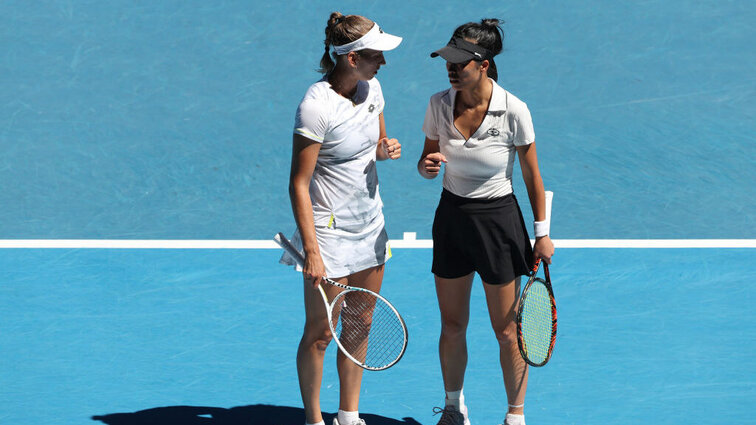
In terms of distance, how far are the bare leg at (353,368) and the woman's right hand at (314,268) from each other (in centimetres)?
29

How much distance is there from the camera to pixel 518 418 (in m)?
4.61

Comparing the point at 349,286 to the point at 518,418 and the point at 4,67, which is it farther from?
the point at 4,67

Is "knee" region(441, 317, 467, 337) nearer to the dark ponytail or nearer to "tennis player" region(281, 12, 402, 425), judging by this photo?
"tennis player" region(281, 12, 402, 425)

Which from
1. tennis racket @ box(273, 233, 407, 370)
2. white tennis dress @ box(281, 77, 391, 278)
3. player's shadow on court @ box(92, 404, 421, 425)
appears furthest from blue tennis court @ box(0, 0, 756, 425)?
white tennis dress @ box(281, 77, 391, 278)

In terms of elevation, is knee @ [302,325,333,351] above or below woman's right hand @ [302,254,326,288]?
below

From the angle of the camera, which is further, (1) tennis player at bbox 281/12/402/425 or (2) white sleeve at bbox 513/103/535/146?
(2) white sleeve at bbox 513/103/535/146

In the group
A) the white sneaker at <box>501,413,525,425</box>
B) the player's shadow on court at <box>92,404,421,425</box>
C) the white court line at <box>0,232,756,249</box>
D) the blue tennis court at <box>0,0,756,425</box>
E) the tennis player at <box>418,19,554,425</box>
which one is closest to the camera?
the tennis player at <box>418,19,554,425</box>

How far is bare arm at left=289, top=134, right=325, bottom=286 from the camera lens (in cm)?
404

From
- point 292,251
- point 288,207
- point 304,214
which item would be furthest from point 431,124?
point 288,207

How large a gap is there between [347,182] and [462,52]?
777mm

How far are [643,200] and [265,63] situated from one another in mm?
3873

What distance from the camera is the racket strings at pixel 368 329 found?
443cm

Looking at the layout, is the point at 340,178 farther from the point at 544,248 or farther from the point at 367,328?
the point at 544,248

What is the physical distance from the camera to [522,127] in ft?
13.8
